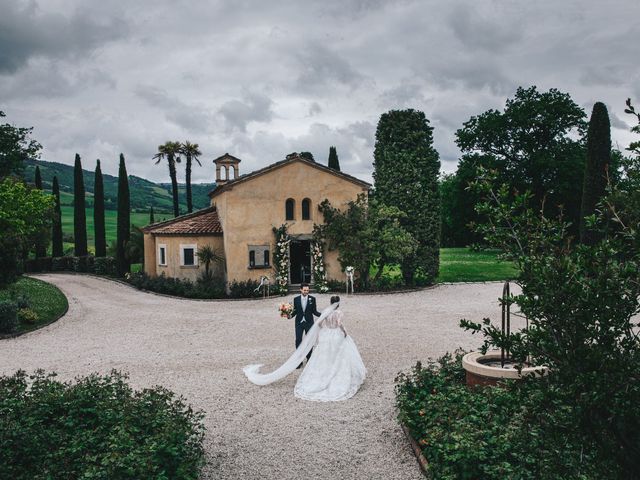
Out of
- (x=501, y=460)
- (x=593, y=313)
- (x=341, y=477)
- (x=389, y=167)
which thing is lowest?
(x=341, y=477)

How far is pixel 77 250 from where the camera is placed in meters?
43.6

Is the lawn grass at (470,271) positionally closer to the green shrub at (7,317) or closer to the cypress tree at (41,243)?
the green shrub at (7,317)

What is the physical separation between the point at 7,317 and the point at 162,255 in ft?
38.1

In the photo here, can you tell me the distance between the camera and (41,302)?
22.9m

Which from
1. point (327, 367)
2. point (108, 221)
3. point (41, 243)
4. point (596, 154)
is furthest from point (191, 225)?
point (108, 221)

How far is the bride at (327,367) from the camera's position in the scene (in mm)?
10797

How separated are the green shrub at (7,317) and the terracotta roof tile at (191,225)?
10927mm

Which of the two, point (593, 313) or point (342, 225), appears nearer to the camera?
point (593, 313)

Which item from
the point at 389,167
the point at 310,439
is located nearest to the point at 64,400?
the point at 310,439

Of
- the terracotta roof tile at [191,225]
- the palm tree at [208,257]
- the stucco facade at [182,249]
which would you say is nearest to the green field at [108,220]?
the terracotta roof tile at [191,225]

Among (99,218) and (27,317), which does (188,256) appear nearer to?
(27,317)

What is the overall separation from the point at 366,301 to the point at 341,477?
17357 mm

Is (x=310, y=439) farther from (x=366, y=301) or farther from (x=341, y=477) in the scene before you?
(x=366, y=301)

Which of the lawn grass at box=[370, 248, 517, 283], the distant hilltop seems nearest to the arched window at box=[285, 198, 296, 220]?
the lawn grass at box=[370, 248, 517, 283]
